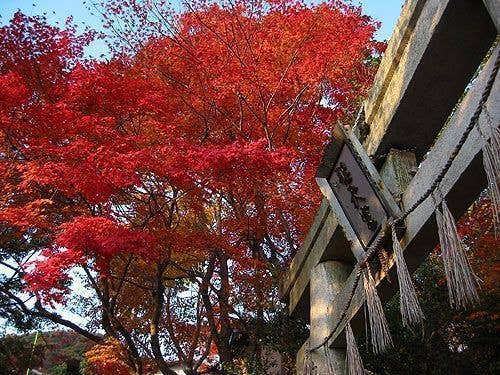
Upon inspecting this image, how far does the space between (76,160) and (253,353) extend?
17.7 feet

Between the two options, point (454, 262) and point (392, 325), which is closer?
point (454, 262)

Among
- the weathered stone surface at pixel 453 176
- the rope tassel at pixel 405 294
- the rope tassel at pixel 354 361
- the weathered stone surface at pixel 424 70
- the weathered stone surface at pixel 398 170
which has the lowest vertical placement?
the rope tassel at pixel 354 361

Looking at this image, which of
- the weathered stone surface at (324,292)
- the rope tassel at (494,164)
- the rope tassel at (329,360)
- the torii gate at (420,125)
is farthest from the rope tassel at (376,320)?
the rope tassel at (494,164)

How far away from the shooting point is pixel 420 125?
3.53 meters

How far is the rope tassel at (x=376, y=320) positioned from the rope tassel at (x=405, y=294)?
0.85 ft

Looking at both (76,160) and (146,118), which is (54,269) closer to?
(76,160)

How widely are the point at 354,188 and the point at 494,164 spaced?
166cm

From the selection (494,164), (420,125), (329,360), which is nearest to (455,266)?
(494,164)

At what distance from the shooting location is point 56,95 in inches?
403

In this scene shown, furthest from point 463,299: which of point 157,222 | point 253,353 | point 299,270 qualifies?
point 157,222

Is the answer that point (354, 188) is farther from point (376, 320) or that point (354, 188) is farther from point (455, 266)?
point (455, 266)

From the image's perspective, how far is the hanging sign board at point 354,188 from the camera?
3.48m

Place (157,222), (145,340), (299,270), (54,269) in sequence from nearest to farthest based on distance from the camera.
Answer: (299,270) → (54,269) → (157,222) → (145,340)

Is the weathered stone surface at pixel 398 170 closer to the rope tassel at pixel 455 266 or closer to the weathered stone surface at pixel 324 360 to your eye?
the rope tassel at pixel 455 266
